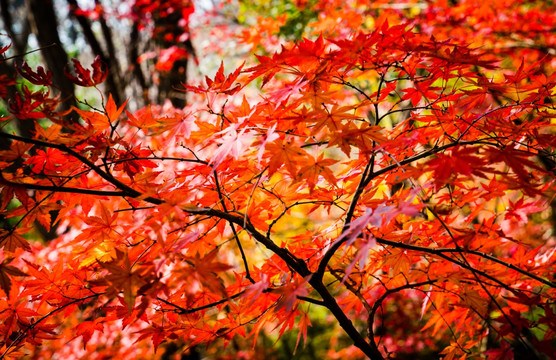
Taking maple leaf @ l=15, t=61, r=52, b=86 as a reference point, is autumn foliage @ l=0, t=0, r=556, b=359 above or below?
below

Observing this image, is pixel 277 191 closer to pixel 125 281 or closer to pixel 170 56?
pixel 125 281

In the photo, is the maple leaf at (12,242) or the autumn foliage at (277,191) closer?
the autumn foliage at (277,191)

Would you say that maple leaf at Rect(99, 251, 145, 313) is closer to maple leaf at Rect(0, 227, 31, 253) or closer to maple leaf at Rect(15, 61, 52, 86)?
maple leaf at Rect(0, 227, 31, 253)

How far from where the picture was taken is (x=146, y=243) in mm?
1419

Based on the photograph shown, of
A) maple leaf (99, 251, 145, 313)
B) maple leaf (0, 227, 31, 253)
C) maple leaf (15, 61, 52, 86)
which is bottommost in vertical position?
maple leaf (99, 251, 145, 313)

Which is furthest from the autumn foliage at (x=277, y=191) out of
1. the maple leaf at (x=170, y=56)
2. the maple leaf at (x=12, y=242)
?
the maple leaf at (x=170, y=56)

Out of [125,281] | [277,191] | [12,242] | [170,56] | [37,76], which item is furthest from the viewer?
[170,56]

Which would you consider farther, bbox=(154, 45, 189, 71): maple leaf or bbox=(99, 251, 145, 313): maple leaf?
bbox=(154, 45, 189, 71): maple leaf

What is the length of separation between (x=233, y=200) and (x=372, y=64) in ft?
2.33

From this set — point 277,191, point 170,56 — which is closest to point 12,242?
point 277,191

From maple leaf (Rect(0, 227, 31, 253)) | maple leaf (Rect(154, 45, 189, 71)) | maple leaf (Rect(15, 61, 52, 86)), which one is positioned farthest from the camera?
maple leaf (Rect(154, 45, 189, 71))

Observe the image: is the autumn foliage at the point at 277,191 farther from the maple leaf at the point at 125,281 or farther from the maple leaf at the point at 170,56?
the maple leaf at the point at 170,56

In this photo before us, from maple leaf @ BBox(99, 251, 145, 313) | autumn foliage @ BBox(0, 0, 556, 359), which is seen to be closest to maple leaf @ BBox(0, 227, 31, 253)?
autumn foliage @ BBox(0, 0, 556, 359)

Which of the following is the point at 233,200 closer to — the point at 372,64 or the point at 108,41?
the point at 372,64
